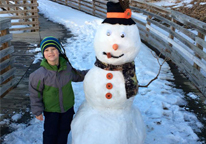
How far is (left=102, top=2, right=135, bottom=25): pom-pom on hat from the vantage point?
2.19 m

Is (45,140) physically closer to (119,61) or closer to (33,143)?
(33,143)

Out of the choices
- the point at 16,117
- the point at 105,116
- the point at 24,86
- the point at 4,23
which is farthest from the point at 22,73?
the point at 105,116

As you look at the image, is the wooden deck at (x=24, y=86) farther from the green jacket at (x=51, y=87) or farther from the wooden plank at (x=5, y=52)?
the green jacket at (x=51, y=87)

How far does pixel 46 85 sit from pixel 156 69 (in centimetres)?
387

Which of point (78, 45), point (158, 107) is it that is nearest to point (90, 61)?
point (78, 45)

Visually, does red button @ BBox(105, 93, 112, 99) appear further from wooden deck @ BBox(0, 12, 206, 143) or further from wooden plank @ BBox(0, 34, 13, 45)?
wooden plank @ BBox(0, 34, 13, 45)

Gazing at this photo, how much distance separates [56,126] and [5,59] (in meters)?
2.46

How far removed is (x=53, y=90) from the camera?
8.00 ft

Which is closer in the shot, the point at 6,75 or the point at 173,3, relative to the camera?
the point at 6,75

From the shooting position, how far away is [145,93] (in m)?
4.48

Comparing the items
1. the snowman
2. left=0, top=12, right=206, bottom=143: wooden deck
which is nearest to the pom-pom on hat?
the snowman

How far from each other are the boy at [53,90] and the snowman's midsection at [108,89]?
372mm

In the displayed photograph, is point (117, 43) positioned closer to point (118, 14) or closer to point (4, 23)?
point (118, 14)

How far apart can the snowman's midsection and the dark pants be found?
0.56 m
